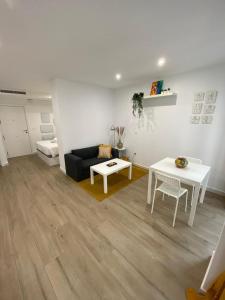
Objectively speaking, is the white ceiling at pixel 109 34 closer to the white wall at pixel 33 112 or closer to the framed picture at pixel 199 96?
the framed picture at pixel 199 96

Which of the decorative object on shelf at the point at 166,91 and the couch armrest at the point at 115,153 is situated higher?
the decorative object on shelf at the point at 166,91

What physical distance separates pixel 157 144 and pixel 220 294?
10.1 feet

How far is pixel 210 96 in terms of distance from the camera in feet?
8.55

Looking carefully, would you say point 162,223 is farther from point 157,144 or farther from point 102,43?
point 102,43

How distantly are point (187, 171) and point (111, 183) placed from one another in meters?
1.75

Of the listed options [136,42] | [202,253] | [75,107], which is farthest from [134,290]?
[75,107]

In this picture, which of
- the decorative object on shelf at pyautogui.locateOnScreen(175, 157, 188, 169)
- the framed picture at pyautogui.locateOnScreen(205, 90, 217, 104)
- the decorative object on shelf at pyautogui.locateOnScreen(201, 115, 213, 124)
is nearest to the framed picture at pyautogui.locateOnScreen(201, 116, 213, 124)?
the decorative object on shelf at pyautogui.locateOnScreen(201, 115, 213, 124)

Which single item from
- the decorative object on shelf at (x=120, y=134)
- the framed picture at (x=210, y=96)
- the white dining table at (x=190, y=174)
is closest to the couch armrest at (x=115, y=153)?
the decorative object on shelf at (x=120, y=134)

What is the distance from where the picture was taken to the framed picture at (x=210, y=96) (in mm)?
2561

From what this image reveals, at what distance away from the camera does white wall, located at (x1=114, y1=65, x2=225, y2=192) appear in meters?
2.60

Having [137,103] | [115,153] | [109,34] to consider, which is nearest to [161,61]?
[109,34]

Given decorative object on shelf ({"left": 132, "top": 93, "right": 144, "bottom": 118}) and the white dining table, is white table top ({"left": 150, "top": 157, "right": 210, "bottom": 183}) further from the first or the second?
decorative object on shelf ({"left": 132, "top": 93, "right": 144, "bottom": 118})

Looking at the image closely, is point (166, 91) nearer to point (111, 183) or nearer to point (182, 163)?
point (182, 163)

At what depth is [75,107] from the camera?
3.57m
